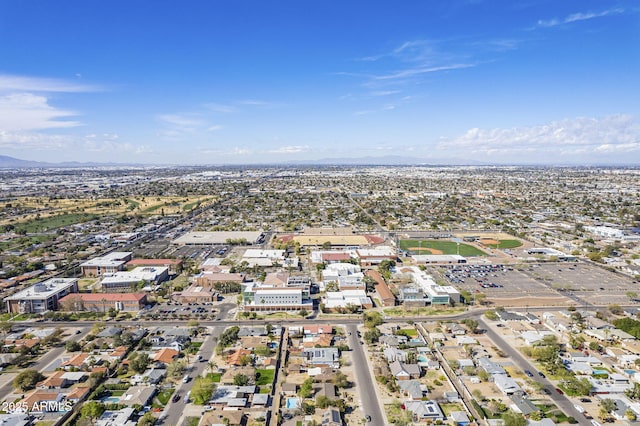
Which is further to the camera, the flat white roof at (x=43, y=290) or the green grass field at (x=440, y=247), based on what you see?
the green grass field at (x=440, y=247)

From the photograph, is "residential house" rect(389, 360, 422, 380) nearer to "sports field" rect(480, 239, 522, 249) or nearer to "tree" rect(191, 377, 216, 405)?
"tree" rect(191, 377, 216, 405)

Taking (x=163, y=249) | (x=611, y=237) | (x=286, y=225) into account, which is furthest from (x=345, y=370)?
(x=611, y=237)

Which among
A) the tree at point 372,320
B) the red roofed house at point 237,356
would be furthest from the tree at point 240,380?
the tree at point 372,320

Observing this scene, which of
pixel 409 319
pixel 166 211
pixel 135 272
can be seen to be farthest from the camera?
pixel 166 211

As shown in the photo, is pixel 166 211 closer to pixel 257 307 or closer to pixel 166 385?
pixel 257 307

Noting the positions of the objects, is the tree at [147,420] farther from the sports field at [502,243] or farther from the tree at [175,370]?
the sports field at [502,243]

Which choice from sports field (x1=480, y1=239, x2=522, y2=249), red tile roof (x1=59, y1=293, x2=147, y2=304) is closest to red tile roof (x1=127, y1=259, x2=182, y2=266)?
red tile roof (x1=59, y1=293, x2=147, y2=304)

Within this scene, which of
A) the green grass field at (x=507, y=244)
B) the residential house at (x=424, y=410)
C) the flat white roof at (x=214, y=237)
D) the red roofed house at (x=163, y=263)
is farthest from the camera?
the flat white roof at (x=214, y=237)

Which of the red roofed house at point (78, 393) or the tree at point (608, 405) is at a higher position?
the red roofed house at point (78, 393)
